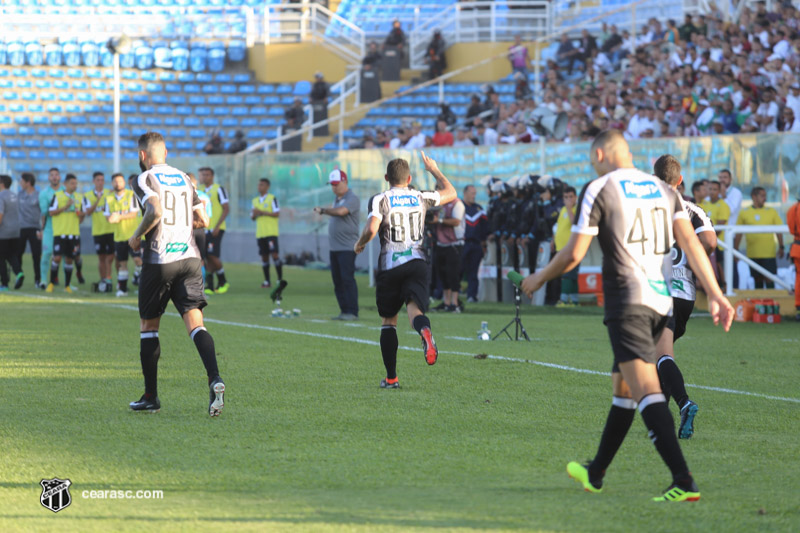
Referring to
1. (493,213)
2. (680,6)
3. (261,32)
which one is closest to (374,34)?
(261,32)

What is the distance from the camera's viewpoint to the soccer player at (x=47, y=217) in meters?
20.8

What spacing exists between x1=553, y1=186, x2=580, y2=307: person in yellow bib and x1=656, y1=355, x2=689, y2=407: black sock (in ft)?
32.0

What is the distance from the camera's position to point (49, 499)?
5.74m

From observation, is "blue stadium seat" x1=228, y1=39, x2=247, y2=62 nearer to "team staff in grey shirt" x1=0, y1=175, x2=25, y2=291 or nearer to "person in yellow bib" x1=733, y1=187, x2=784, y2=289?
"team staff in grey shirt" x1=0, y1=175, x2=25, y2=291

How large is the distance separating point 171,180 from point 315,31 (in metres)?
31.6

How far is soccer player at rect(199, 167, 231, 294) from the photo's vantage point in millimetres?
20344

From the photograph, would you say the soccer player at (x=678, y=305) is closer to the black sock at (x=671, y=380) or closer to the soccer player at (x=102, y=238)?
the black sock at (x=671, y=380)

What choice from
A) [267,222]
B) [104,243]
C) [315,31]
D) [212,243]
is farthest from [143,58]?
[212,243]

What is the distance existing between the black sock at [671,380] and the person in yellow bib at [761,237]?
1085cm

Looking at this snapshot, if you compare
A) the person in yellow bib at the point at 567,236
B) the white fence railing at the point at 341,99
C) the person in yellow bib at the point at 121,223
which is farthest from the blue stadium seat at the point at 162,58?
the person in yellow bib at the point at 567,236

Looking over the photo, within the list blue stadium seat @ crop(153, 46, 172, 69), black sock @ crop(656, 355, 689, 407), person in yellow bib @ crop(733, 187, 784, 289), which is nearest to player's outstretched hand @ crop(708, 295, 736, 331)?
black sock @ crop(656, 355, 689, 407)

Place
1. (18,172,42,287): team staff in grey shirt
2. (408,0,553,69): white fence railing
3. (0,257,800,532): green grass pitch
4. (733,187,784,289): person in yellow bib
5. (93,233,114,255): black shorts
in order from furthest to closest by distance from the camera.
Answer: (408,0,553,69): white fence railing, (18,172,42,287): team staff in grey shirt, (93,233,114,255): black shorts, (733,187,784,289): person in yellow bib, (0,257,800,532): green grass pitch

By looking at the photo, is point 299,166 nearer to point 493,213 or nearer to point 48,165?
point 493,213

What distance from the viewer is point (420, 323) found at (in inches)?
381
